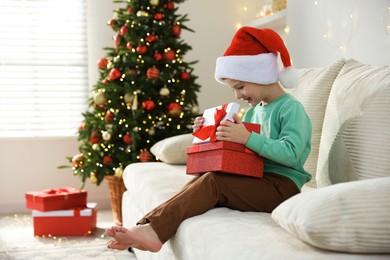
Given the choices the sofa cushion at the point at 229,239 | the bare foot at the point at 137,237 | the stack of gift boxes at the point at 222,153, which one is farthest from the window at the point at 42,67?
the bare foot at the point at 137,237

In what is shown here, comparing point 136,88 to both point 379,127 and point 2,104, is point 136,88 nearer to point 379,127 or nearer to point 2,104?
point 2,104

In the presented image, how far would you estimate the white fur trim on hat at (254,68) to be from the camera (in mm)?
2271

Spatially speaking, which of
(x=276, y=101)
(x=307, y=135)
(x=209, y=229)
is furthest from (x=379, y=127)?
(x=209, y=229)

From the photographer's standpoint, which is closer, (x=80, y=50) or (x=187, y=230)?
(x=187, y=230)

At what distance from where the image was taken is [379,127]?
6.72 feet

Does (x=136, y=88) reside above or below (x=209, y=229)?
above

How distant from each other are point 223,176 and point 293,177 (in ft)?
0.92

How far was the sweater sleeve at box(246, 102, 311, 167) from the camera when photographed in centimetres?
209

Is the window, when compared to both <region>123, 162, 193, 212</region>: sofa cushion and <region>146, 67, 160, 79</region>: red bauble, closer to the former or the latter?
<region>146, 67, 160, 79</region>: red bauble

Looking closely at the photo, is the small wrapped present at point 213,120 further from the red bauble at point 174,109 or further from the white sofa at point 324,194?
the red bauble at point 174,109

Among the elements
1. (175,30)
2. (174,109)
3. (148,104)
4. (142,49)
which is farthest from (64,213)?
(175,30)

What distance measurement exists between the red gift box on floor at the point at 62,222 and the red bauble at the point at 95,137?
557 mm

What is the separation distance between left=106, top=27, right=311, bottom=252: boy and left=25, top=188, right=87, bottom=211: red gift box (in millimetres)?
1777

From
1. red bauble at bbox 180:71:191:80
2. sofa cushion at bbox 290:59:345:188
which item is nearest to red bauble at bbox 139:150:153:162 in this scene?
red bauble at bbox 180:71:191:80
